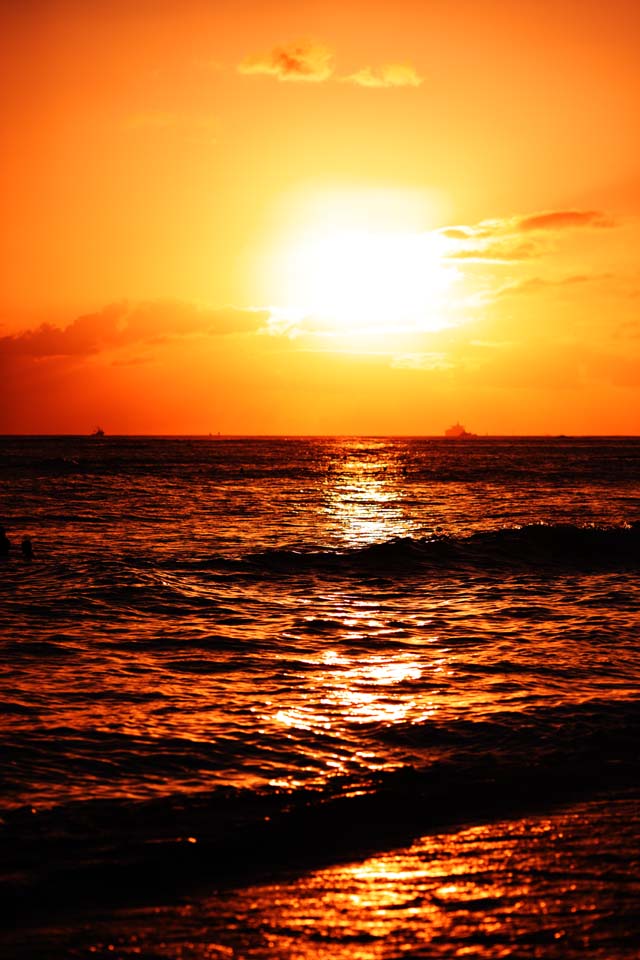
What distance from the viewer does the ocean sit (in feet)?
20.8

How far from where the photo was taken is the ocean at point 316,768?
634 centimetres

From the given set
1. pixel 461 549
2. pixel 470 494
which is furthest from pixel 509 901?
pixel 470 494

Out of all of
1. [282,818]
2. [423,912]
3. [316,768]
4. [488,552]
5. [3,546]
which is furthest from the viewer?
[488,552]

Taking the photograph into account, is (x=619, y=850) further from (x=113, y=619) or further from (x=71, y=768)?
(x=113, y=619)

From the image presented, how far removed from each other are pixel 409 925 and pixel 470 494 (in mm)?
62768

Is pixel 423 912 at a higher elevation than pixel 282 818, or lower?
higher

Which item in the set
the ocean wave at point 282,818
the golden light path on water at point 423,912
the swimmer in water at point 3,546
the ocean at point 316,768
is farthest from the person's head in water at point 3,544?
the golden light path on water at point 423,912

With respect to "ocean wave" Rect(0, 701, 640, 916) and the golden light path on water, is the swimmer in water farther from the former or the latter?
the golden light path on water

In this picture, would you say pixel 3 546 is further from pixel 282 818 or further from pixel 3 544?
pixel 282 818

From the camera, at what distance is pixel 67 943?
6.10 m

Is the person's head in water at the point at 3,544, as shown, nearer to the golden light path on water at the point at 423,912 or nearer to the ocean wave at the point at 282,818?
the ocean wave at the point at 282,818

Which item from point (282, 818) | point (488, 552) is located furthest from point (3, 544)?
point (282, 818)

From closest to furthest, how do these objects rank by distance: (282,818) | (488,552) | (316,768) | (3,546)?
1. (282,818)
2. (316,768)
3. (3,546)
4. (488,552)

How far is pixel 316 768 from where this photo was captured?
9.73 meters
